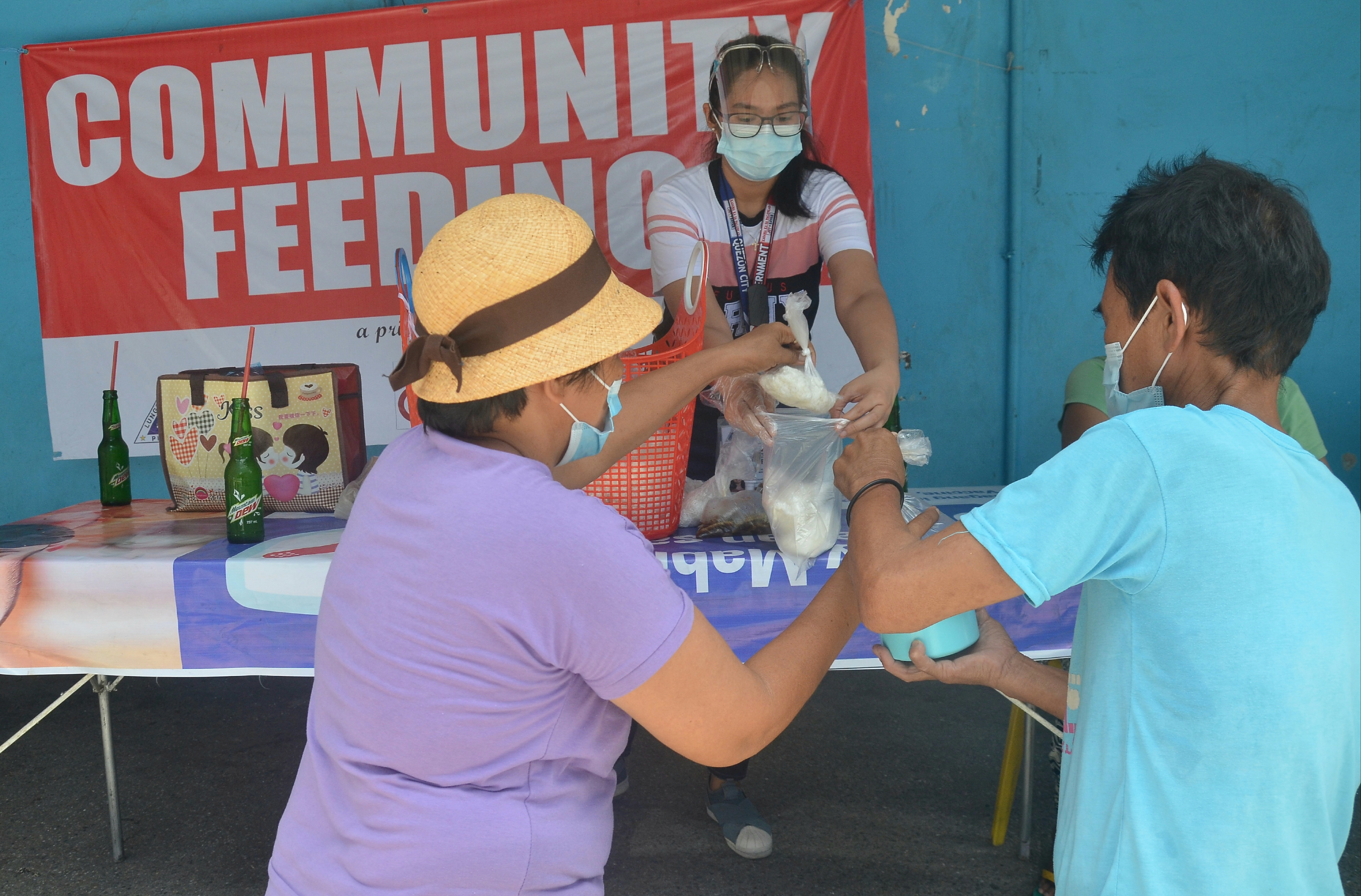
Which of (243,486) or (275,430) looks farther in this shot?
(275,430)

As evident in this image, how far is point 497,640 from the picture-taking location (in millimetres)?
970

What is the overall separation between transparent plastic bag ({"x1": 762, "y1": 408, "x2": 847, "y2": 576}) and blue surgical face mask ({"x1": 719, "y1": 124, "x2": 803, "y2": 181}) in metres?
0.76

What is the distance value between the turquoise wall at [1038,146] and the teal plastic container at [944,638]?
2882 mm

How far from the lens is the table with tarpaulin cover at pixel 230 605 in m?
1.92

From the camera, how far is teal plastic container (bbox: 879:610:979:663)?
3.95 feet

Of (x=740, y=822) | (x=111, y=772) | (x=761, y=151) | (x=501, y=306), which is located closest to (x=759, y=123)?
(x=761, y=151)

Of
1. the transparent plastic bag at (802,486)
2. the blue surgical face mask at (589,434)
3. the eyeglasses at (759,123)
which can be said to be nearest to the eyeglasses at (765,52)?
the eyeglasses at (759,123)

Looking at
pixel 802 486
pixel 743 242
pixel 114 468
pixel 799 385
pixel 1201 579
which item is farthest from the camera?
pixel 114 468

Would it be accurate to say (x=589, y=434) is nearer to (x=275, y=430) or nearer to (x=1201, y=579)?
(x=1201, y=579)

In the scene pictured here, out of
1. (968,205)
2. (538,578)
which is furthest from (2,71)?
(538,578)

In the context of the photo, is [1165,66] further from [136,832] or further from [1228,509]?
[136,832]

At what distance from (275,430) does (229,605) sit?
576 mm

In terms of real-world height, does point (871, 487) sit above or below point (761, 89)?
below

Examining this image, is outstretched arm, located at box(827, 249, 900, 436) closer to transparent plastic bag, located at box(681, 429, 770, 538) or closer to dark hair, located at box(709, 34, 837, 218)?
dark hair, located at box(709, 34, 837, 218)
